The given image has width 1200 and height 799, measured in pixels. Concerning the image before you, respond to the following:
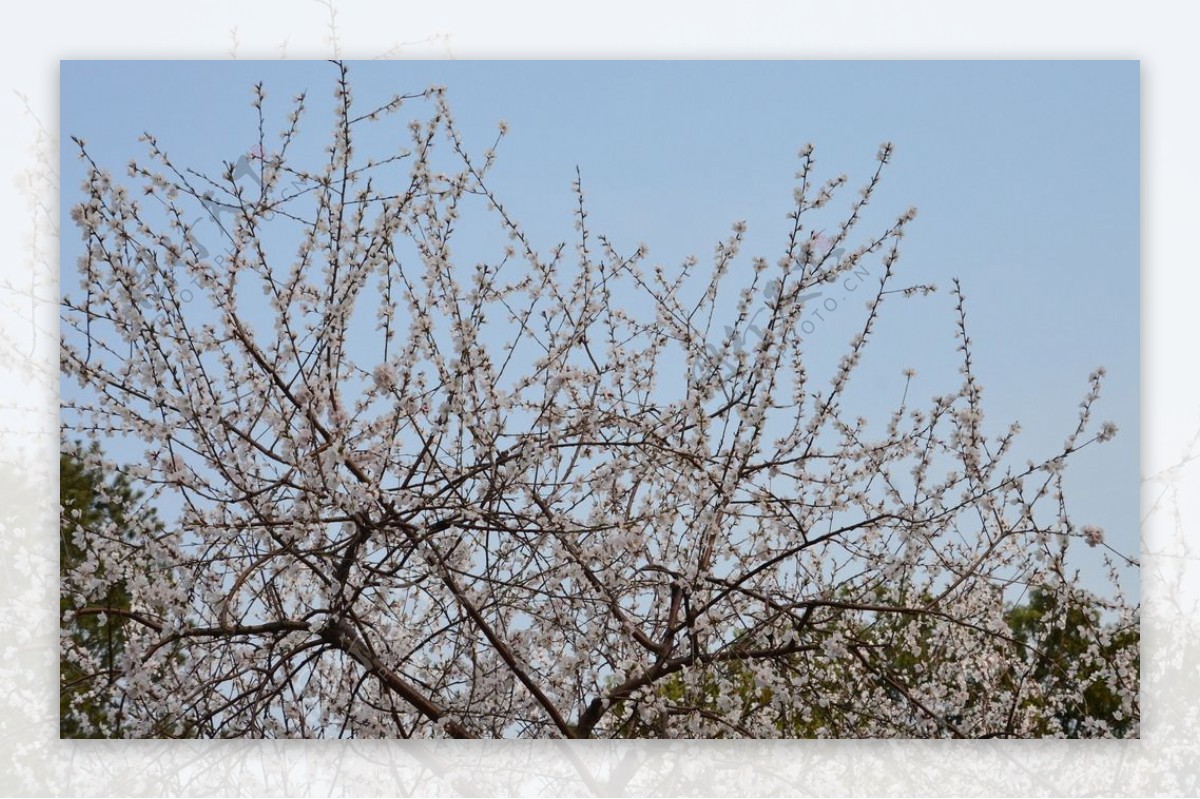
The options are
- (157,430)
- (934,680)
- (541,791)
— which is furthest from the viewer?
(934,680)

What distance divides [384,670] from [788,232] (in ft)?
3.98

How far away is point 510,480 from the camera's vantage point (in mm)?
2566

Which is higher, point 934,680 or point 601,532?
point 601,532

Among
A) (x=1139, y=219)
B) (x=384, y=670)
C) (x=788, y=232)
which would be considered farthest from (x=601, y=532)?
(x=1139, y=219)

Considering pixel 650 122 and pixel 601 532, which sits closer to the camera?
pixel 601 532

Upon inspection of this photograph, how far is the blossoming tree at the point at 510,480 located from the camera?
2.58 metres

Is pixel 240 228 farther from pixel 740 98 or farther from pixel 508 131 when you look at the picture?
pixel 740 98

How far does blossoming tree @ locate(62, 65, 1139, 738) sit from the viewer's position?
8.47 ft

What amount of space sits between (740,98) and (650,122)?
0.65 ft

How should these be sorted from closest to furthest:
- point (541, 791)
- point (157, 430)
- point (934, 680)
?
point (157, 430)
point (541, 791)
point (934, 680)

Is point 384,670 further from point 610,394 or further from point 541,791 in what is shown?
point 610,394

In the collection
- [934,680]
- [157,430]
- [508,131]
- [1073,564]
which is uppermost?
[508,131]

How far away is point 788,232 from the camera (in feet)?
8.89

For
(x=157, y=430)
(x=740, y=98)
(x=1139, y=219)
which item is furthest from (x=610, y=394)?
(x=1139, y=219)
